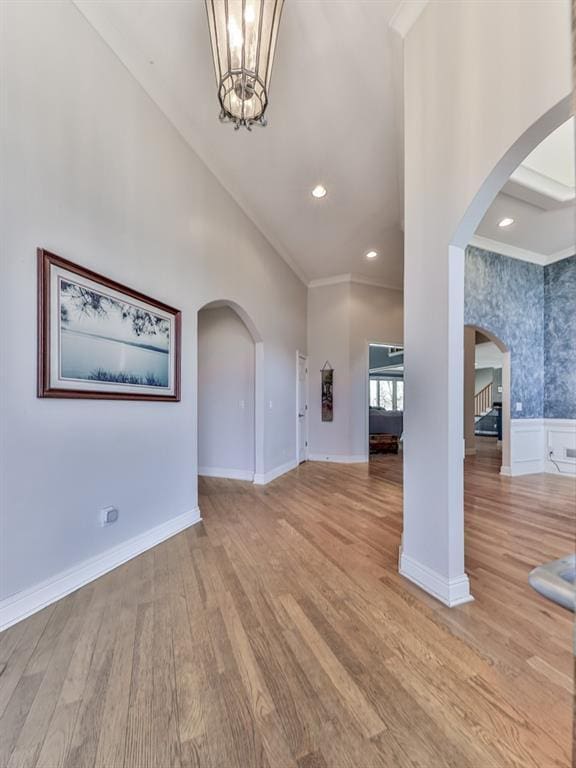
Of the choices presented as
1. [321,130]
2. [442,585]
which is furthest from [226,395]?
[442,585]

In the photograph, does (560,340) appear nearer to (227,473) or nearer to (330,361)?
(330,361)

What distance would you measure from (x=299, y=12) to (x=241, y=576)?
3776 millimetres

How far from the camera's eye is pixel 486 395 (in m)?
13.0

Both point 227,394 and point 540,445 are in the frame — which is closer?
point 227,394

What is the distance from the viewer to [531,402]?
16.7 feet

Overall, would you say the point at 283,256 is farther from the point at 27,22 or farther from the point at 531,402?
the point at 531,402

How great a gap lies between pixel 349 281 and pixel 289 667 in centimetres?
584

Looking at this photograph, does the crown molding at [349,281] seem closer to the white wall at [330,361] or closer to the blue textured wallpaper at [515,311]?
the white wall at [330,361]

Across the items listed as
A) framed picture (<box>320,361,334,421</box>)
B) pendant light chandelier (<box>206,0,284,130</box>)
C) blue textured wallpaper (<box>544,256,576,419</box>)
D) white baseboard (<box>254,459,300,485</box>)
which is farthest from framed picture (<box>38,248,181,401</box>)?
blue textured wallpaper (<box>544,256,576,419</box>)

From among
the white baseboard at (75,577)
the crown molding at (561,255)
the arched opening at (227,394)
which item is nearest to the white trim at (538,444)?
the crown molding at (561,255)

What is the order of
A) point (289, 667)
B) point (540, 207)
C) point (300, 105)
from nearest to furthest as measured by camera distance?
point (289, 667) < point (300, 105) < point (540, 207)

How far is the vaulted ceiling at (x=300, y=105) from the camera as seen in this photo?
223cm

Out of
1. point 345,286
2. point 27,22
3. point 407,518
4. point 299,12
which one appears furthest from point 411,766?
point 345,286

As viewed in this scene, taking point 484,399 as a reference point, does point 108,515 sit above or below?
below
